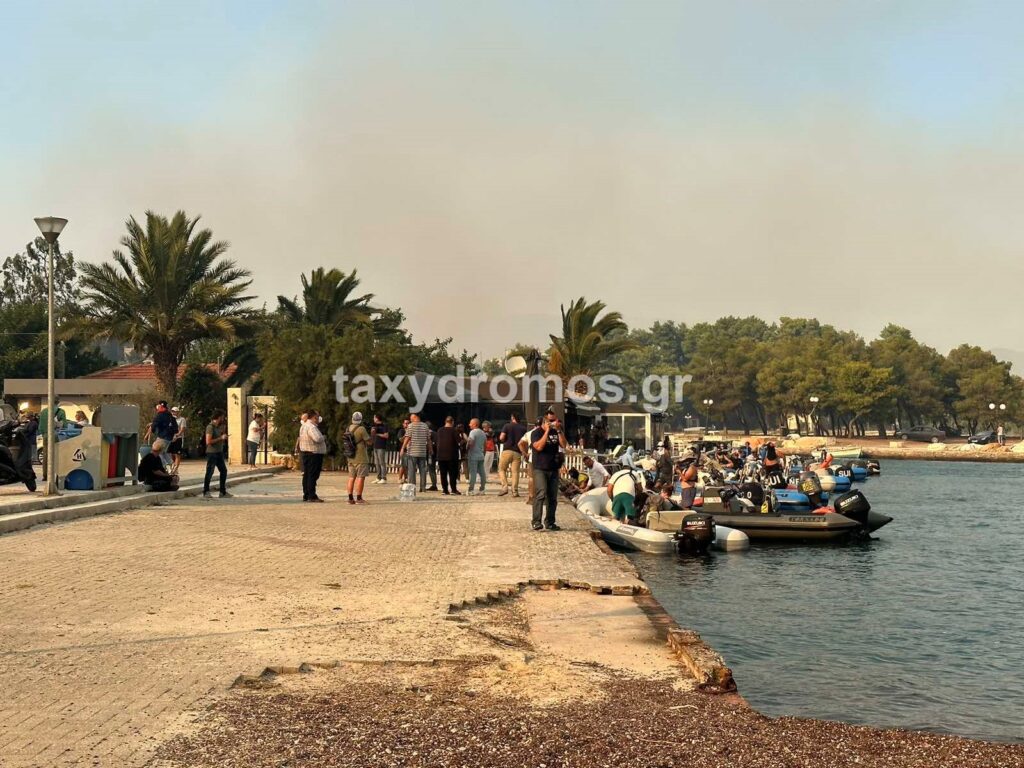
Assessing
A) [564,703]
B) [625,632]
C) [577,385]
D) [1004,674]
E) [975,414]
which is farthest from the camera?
[975,414]

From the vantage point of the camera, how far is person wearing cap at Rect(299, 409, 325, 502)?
19719 millimetres

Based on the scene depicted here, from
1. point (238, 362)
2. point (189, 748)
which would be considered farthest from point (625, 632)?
point (238, 362)

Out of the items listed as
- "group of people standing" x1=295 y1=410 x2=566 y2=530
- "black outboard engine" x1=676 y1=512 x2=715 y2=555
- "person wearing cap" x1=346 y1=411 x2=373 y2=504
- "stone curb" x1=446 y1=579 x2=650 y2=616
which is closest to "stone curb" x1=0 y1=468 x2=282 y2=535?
"group of people standing" x1=295 y1=410 x2=566 y2=530

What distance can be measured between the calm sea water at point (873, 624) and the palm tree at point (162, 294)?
2319 cm

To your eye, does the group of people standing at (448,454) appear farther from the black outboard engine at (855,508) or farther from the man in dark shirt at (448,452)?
the black outboard engine at (855,508)

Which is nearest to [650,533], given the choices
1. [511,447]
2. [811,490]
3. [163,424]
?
[511,447]

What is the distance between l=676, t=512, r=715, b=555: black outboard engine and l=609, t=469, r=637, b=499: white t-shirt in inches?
59.5

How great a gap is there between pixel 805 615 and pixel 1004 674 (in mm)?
3574

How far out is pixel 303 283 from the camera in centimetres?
4325

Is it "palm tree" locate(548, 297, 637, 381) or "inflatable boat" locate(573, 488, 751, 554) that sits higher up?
"palm tree" locate(548, 297, 637, 381)

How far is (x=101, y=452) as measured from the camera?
1936cm

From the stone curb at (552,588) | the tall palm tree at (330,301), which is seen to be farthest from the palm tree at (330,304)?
the stone curb at (552,588)

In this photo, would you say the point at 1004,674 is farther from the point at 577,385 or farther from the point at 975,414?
the point at 975,414

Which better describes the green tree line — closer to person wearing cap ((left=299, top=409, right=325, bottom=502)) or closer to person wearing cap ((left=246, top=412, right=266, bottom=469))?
person wearing cap ((left=246, top=412, right=266, bottom=469))
